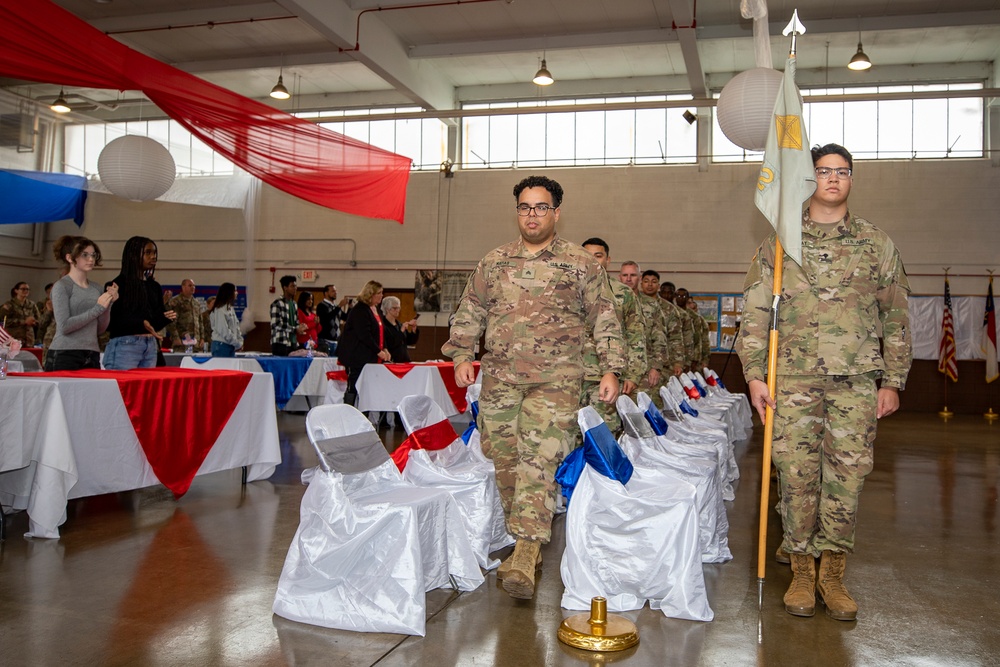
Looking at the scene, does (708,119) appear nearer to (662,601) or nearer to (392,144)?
(392,144)

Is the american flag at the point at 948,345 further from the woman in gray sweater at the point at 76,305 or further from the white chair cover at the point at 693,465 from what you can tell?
the woman in gray sweater at the point at 76,305

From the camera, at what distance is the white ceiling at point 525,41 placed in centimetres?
1068

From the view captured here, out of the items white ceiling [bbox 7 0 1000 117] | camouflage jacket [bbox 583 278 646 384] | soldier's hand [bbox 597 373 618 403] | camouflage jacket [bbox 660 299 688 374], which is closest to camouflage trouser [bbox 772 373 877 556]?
soldier's hand [bbox 597 373 618 403]

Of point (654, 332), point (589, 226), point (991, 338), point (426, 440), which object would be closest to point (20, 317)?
point (654, 332)

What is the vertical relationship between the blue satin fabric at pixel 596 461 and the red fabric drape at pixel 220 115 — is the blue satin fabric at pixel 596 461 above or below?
below

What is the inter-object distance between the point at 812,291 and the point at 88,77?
4.42 meters

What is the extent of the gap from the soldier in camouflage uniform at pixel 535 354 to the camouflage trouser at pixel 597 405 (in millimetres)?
156

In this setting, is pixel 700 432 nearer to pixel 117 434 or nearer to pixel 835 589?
pixel 835 589

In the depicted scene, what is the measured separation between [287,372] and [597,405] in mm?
5653

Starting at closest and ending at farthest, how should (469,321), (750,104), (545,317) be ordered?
1. (545,317)
2. (469,321)
3. (750,104)

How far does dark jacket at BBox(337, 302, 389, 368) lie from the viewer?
7816 millimetres

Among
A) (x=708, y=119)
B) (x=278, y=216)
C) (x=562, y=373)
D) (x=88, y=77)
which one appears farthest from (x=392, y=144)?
(x=562, y=373)

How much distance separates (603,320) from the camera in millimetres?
3316

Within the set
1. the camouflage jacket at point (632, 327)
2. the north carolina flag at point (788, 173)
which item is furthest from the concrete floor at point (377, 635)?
the north carolina flag at point (788, 173)
